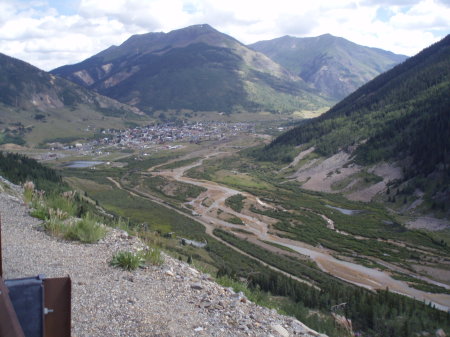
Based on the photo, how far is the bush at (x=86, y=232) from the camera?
1093 centimetres

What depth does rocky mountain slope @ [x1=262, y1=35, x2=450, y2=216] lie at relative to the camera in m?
69.7

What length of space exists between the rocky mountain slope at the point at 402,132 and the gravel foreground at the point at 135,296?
5997 cm

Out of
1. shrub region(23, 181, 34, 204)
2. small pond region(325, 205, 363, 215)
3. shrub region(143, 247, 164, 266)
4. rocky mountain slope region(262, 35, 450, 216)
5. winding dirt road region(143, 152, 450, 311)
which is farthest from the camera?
rocky mountain slope region(262, 35, 450, 216)

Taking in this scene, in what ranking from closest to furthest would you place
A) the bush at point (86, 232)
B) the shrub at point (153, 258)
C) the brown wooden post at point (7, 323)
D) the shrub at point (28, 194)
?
the brown wooden post at point (7, 323), the shrub at point (153, 258), the bush at point (86, 232), the shrub at point (28, 194)

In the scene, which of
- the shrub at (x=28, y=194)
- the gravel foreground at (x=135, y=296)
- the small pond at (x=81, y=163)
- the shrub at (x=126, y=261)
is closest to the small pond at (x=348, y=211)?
the shrub at (x=28, y=194)

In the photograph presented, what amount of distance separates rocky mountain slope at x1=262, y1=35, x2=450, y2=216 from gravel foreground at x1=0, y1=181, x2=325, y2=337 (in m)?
60.0

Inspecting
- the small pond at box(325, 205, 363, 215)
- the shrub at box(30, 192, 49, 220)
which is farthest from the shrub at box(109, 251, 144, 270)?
the small pond at box(325, 205, 363, 215)

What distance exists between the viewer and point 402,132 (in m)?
93.5

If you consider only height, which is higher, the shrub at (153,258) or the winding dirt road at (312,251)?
the shrub at (153,258)

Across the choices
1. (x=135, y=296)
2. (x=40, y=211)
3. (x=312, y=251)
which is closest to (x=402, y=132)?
(x=312, y=251)

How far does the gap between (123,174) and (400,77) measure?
9706 centimetres

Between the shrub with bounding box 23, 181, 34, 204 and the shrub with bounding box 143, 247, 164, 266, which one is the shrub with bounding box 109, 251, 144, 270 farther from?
the shrub with bounding box 23, 181, 34, 204

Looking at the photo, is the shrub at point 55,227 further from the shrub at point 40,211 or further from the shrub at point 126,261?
the shrub at point 126,261

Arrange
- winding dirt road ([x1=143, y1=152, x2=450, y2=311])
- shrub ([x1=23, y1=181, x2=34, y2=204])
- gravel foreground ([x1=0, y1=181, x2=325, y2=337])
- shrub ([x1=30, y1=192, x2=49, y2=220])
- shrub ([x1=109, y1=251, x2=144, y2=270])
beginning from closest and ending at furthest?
gravel foreground ([x1=0, y1=181, x2=325, y2=337])
shrub ([x1=109, y1=251, x2=144, y2=270])
shrub ([x1=30, y1=192, x2=49, y2=220])
shrub ([x1=23, y1=181, x2=34, y2=204])
winding dirt road ([x1=143, y1=152, x2=450, y2=311])
